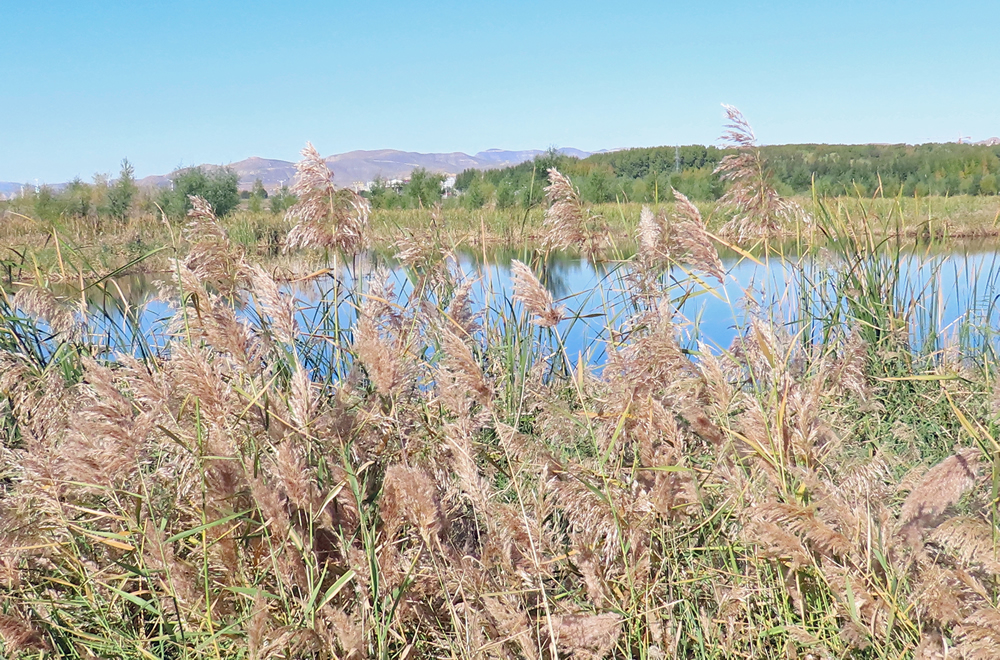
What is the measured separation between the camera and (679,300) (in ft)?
7.94

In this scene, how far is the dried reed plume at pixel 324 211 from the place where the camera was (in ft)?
6.74

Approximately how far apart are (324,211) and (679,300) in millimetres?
1114

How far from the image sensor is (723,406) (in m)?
1.53

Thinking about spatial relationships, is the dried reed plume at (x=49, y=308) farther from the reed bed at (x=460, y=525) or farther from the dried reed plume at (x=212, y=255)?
the dried reed plume at (x=212, y=255)

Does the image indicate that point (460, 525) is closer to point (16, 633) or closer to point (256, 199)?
point (16, 633)

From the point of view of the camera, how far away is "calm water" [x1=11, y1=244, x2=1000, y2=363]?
Answer: 2523mm

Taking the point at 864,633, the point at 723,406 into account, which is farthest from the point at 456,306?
the point at 864,633

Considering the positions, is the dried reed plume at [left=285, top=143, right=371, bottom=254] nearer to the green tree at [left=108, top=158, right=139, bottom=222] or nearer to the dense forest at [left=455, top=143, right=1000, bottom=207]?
the dense forest at [left=455, top=143, right=1000, bottom=207]

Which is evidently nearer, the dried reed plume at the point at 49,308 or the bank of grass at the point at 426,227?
the dried reed plume at the point at 49,308

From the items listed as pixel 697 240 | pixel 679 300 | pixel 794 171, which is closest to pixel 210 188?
pixel 794 171

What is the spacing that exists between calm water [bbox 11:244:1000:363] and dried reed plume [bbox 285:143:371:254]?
0.22 meters

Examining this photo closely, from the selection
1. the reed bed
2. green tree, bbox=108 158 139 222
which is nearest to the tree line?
green tree, bbox=108 158 139 222

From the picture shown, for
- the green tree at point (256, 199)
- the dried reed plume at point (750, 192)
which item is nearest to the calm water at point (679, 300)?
the dried reed plume at point (750, 192)

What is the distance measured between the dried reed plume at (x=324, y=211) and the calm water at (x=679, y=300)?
22cm
